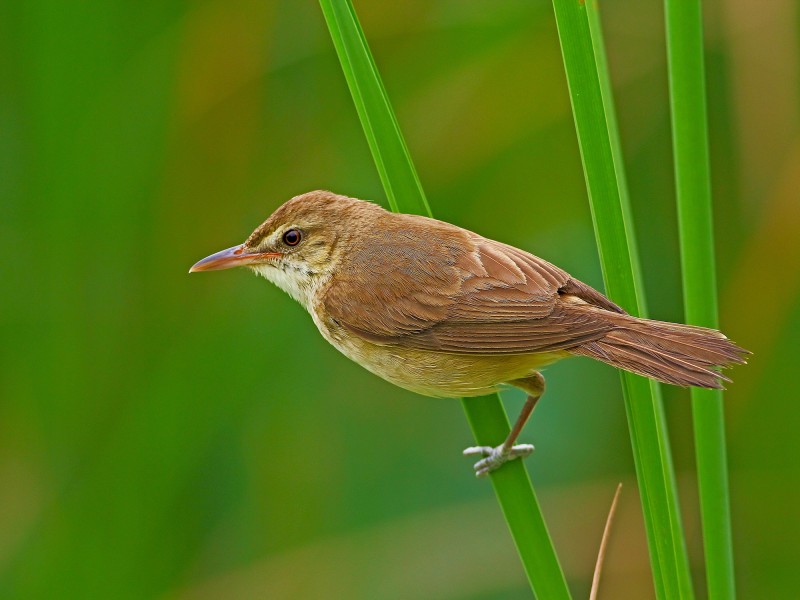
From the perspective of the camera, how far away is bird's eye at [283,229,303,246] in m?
3.49

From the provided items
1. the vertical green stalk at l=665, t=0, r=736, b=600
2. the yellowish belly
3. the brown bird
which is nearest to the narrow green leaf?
the vertical green stalk at l=665, t=0, r=736, b=600

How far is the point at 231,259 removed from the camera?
3.34 metres

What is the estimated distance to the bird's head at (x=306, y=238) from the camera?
11.3 feet

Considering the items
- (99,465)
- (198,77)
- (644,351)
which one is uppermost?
(198,77)

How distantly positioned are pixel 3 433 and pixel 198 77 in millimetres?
1627

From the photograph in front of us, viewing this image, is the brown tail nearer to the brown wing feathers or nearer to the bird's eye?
the brown wing feathers

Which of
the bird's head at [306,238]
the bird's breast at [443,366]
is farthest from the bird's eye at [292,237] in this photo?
the bird's breast at [443,366]

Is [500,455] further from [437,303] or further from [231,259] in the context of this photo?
[231,259]

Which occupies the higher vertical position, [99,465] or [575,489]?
[99,465]

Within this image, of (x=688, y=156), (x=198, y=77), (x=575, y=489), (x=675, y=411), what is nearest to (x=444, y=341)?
(x=688, y=156)

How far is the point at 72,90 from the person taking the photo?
361cm

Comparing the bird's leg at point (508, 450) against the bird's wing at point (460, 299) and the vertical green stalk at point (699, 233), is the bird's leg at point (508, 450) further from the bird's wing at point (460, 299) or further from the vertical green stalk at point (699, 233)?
the vertical green stalk at point (699, 233)

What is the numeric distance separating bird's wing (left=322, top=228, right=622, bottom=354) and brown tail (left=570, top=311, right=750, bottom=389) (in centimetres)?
15

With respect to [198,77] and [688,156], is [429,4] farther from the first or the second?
[688,156]
